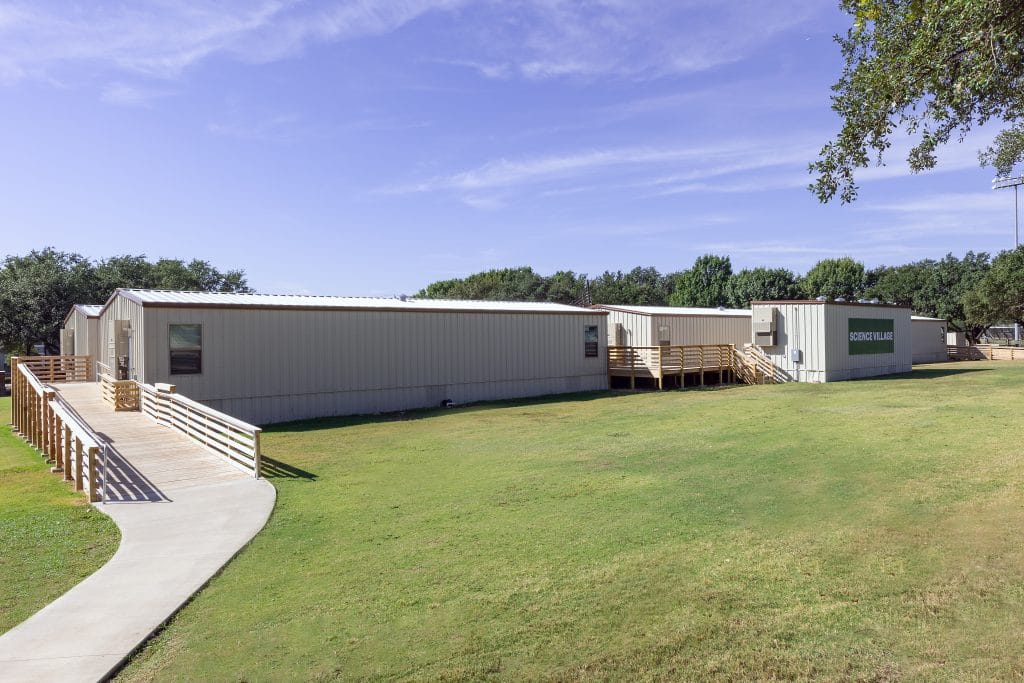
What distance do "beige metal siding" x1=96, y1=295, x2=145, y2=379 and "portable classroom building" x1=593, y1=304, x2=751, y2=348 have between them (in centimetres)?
1772

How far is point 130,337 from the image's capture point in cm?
1933

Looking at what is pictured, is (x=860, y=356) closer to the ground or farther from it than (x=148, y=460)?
farther from it

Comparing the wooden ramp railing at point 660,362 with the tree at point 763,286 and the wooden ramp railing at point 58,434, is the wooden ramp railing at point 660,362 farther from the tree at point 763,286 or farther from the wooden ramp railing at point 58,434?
Result: the tree at point 763,286

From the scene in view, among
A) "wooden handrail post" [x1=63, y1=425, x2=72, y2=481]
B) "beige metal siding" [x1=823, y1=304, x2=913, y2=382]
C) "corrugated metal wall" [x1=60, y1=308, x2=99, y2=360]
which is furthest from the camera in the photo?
"beige metal siding" [x1=823, y1=304, x2=913, y2=382]

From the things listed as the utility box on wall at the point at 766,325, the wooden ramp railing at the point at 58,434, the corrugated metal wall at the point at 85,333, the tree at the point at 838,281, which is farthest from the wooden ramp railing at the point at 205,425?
the tree at the point at 838,281

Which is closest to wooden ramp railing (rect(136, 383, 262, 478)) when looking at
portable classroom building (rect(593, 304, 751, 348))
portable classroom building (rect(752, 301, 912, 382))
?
portable classroom building (rect(593, 304, 751, 348))

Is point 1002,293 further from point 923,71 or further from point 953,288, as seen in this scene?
point 923,71

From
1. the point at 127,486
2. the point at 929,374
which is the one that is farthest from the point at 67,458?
the point at 929,374

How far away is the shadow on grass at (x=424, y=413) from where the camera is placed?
18.5 meters

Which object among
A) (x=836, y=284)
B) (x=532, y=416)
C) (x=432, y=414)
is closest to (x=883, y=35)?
(x=532, y=416)

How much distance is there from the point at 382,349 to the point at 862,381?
18473 mm

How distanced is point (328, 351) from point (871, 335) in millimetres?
23055

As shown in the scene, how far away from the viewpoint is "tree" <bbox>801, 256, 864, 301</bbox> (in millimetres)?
→ 71688

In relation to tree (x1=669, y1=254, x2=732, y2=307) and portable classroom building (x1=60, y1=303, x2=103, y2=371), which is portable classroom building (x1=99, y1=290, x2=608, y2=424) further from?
tree (x1=669, y1=254, x2=732, y2=307)
